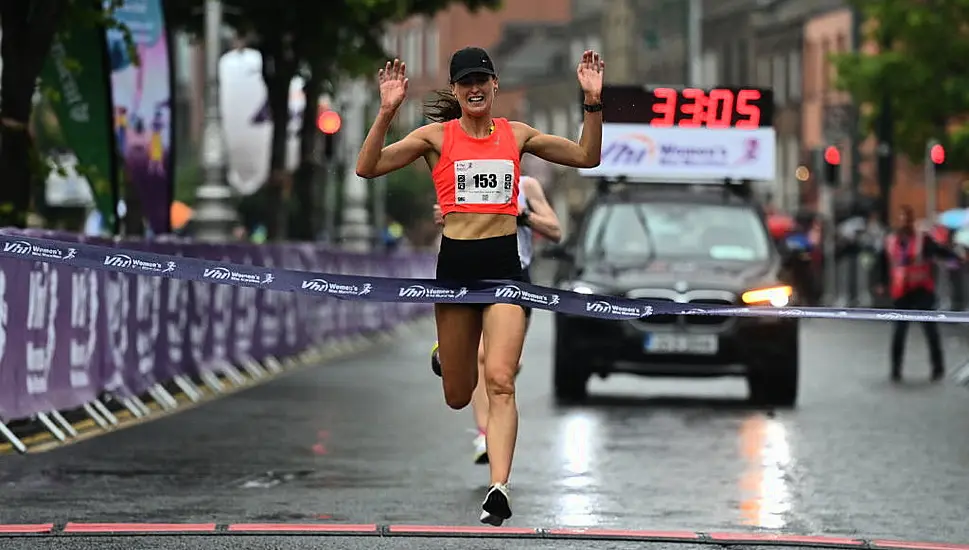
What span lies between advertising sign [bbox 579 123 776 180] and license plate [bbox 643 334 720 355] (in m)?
2.78

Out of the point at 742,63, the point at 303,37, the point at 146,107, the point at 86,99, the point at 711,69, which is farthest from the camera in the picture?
the point at 711,69

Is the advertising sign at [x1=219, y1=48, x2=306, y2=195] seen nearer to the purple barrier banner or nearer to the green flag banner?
the purple barrier banner

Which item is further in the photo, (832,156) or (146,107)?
(832,156)

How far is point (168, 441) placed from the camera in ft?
51.5

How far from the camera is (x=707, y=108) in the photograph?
908 inches

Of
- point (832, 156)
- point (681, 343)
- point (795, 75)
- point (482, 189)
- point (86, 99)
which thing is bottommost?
point (681, 343)

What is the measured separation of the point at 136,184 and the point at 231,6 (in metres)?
7.16

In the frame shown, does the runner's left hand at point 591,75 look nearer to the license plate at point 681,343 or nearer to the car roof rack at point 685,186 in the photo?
the license plate at point 681,343

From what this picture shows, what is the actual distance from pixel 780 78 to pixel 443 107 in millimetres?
87709

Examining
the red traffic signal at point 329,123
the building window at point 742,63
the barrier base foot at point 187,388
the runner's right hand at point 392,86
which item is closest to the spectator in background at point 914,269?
the barrier base foot at point 187,388

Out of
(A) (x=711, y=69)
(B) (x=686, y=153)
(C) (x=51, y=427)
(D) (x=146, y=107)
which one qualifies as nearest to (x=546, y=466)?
(C) (x=51, y=427)

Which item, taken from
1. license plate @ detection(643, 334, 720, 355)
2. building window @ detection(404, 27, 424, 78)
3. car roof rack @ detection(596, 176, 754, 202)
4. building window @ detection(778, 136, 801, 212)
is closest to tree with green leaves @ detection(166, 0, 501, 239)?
car roof rack @ detection(596, 176, 754, 202)

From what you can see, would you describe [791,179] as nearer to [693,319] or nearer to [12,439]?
[693,319]

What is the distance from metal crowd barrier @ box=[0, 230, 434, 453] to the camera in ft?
50.1
